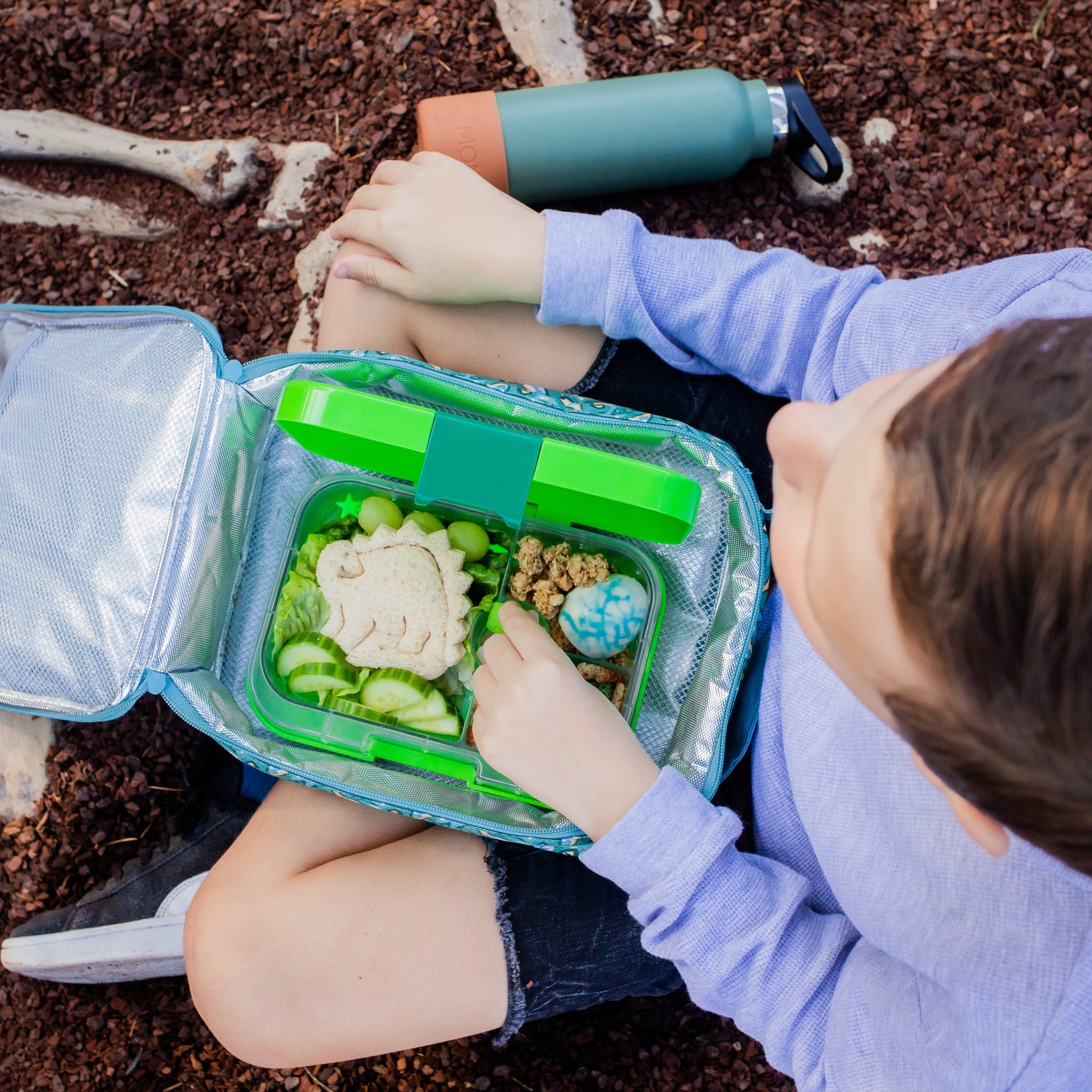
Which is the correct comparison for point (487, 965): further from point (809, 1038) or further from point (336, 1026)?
point (809, 1038)

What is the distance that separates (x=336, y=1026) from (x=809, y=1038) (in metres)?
0.49

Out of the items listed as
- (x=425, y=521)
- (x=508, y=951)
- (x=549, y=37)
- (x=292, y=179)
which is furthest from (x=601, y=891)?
(x=549, y=37)

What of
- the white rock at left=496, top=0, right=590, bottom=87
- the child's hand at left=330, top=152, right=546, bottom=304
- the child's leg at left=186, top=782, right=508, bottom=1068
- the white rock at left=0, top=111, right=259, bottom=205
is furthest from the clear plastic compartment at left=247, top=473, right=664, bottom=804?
the white rock at left=496, top=0, right=590, bottom=87

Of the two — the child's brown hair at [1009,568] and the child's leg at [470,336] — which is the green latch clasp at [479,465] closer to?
the child's leg at [470,336]

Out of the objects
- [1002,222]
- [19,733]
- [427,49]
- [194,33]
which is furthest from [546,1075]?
[194,33]

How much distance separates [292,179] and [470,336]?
475 millimetres

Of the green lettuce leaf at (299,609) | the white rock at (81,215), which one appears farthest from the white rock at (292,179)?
the green lettuce leaf at (299,609)

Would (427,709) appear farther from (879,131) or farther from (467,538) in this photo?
(879,131)

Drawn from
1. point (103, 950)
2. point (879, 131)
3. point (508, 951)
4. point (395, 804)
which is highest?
point (879, 131)

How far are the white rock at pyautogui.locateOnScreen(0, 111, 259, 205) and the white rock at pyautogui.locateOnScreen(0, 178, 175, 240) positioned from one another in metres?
0.06

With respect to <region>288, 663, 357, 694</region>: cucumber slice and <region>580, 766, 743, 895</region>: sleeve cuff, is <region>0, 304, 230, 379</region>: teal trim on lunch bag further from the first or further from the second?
<region>580, 766, 743, 895</region>: sleeve cuff

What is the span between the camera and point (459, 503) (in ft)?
2.79

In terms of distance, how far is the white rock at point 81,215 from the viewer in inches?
51.1

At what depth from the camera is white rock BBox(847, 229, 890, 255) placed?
4.09 feet
